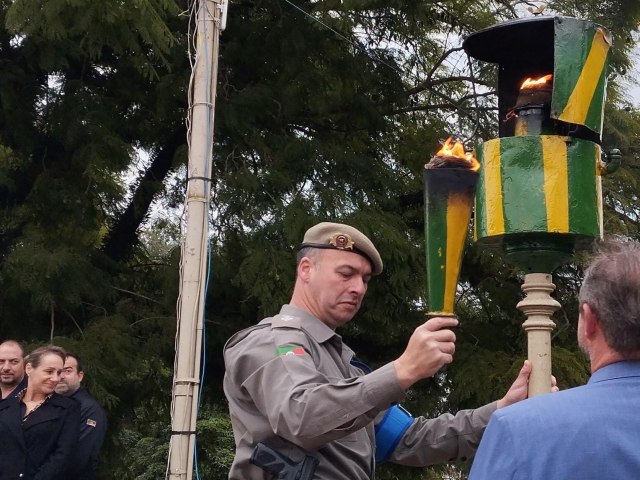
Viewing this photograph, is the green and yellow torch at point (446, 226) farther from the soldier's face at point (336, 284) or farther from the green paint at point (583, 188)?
the green paint at point (583, 188)

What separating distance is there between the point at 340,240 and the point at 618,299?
5.25 feet

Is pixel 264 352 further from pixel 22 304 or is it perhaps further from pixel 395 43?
pixel 395 43

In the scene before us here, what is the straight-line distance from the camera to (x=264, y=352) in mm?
3191

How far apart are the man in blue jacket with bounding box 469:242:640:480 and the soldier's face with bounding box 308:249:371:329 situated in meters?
1.42

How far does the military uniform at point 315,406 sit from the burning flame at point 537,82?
117 centimetres

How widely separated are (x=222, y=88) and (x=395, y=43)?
1.94m

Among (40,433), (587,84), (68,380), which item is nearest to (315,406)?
(587,84)

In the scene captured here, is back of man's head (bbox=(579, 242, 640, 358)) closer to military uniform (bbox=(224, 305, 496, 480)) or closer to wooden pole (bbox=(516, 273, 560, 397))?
military uniform (bbox=(224, 305, 496, 480))

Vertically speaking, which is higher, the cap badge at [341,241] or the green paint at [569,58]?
the green paint at [569,58]

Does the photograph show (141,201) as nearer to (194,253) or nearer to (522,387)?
(194,253)

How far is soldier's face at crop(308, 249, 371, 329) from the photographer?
11.4 feet

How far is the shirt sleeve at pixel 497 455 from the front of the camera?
200 cm

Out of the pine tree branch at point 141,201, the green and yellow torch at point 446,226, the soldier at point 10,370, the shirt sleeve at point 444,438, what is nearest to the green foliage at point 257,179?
the pine tree branch at point 141,201

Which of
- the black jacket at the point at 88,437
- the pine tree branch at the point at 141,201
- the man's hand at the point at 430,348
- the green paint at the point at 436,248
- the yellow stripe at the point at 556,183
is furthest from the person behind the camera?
the pine tree branch at the point at 141,201
